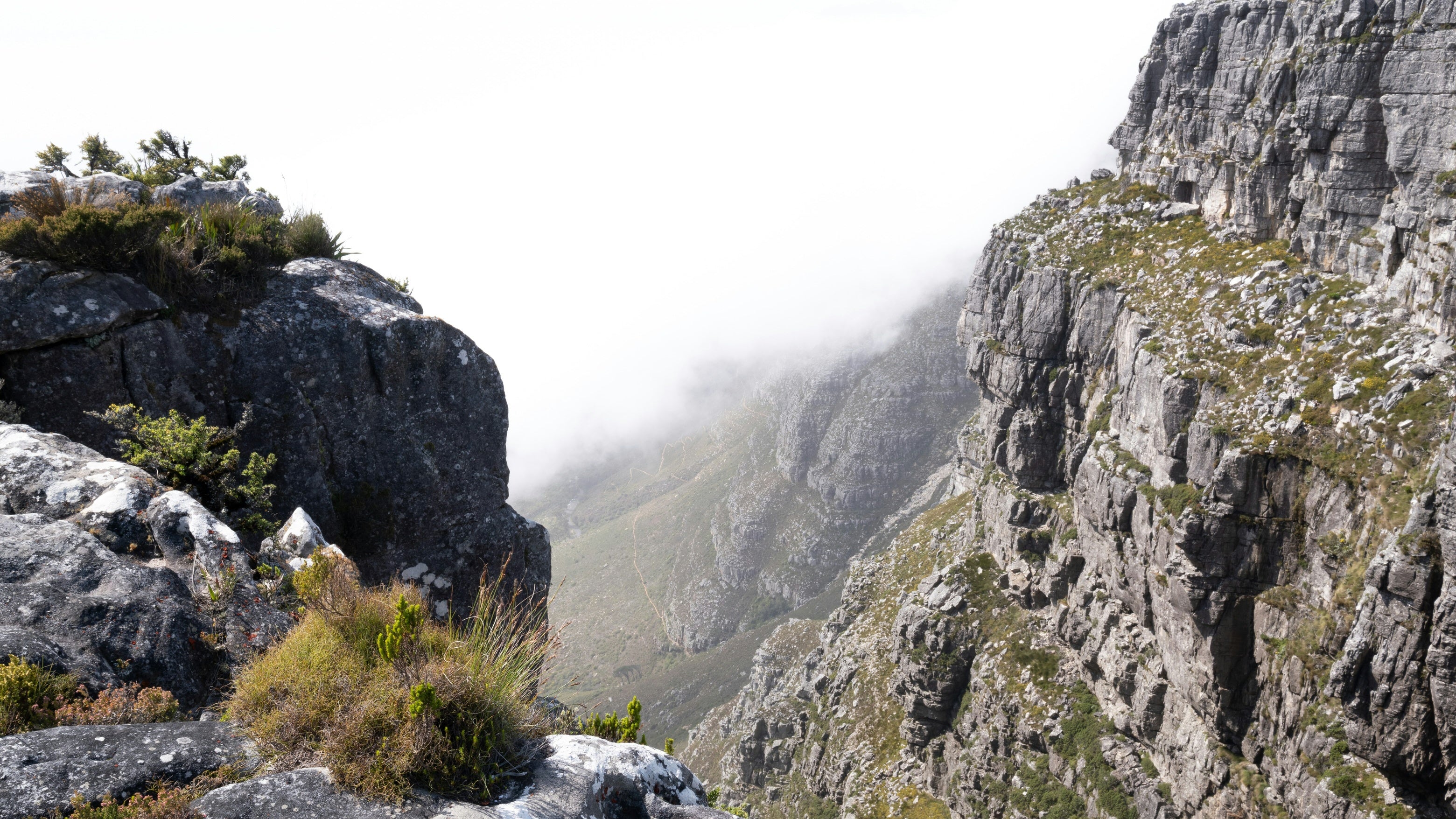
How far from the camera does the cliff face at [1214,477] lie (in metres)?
32.2

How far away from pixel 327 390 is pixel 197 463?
315 centimetres

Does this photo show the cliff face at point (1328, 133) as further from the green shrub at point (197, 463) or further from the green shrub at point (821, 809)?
the green shrub at point (821, 809)

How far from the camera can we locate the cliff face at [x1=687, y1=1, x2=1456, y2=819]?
106 feet

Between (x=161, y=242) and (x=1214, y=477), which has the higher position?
(x=161, y=242)

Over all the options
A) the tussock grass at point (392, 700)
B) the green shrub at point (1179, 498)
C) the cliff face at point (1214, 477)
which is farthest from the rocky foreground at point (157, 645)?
the green shrub at point (1179, 498)

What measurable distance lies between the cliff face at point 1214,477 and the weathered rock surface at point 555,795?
1378 inches

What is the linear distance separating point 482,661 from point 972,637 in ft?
234

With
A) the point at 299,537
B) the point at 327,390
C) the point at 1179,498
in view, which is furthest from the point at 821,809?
the point at 299,537

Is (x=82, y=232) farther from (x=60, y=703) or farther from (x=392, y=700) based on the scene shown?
(x=392, y=700)

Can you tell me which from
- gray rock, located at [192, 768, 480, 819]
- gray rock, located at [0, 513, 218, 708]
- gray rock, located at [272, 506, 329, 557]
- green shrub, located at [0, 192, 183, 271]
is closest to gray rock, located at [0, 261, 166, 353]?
green shrub, located at [0, 192, 183, 271]

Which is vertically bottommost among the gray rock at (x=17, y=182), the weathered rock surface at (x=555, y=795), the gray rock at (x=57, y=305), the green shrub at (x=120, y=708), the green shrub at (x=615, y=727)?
the green shrub at (x=615, y=727)

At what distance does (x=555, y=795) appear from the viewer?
6.89 metres

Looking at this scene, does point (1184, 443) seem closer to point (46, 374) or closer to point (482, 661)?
point (482, 661)

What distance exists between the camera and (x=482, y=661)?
24.0ft
